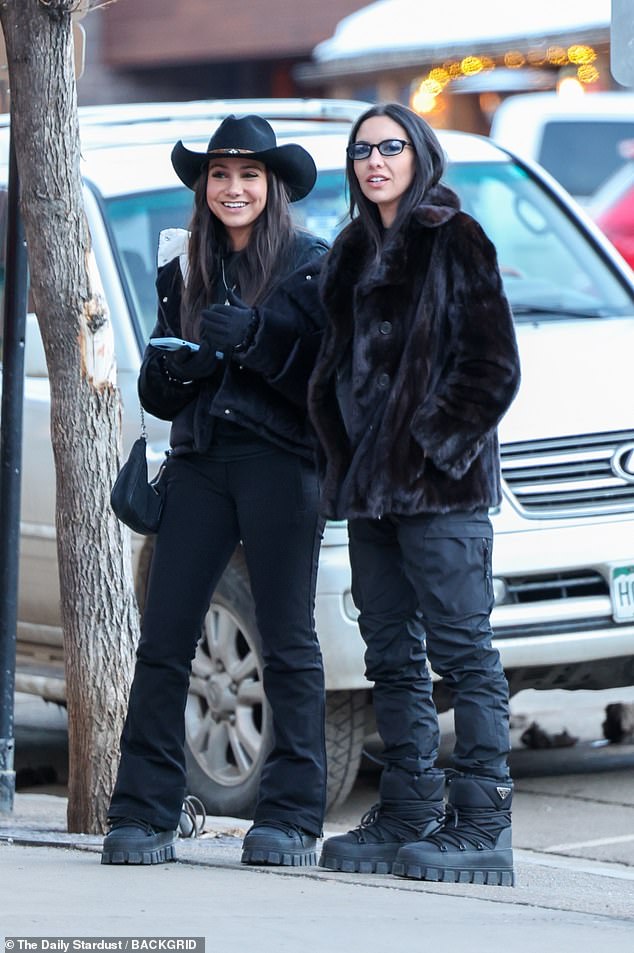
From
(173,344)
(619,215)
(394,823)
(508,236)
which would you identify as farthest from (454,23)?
(394,823)

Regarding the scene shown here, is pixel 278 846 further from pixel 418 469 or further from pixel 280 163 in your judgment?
pixel 280 163

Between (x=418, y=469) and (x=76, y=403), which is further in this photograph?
(x=76, y=403)

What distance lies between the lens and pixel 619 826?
638cm

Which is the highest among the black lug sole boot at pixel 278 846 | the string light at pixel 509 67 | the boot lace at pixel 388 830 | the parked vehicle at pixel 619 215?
the string light at pixel 509 67

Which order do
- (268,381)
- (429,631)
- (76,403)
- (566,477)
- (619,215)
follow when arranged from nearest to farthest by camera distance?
(429,631) < (268,381) < (76,403) < (566,477) < (619,215)

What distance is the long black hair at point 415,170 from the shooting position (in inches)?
186

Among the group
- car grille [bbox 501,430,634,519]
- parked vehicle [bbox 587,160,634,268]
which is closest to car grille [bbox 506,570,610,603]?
car grille [bbox 501,430,634,519]

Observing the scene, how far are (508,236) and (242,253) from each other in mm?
3120

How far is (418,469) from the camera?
463 centimetres

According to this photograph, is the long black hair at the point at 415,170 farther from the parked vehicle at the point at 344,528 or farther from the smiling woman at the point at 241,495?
the parked vehicle at the point at 344,528

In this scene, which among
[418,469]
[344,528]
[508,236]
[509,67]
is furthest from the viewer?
[509,67]

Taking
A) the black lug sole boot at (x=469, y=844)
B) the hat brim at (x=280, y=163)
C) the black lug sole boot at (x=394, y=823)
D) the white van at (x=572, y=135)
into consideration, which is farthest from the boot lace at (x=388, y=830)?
the white van at (x=572, y=135)

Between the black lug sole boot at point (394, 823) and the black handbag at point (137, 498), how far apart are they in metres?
0.86

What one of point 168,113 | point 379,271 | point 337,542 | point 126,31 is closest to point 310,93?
point 126,31
